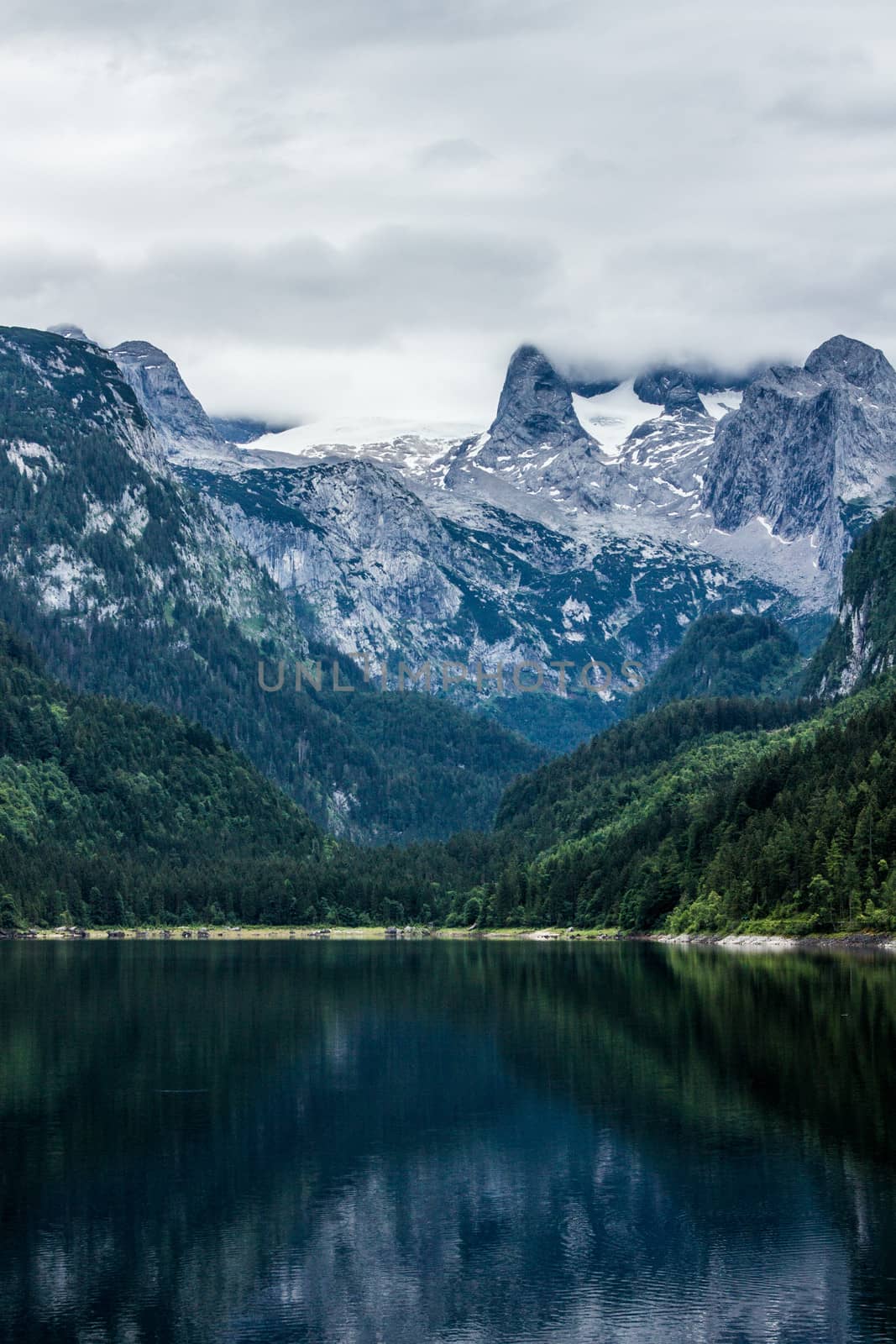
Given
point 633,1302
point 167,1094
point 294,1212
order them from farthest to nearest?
point 167,1094 → point 294,1212 → point 633,1302

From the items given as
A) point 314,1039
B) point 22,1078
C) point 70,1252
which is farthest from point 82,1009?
point 70,1252

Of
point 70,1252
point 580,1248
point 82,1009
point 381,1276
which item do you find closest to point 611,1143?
point 580,1248

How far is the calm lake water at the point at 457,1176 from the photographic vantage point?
2141 inches

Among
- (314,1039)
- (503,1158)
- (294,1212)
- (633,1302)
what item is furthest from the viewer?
(314,1039)

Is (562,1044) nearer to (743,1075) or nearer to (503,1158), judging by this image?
(743,1075)

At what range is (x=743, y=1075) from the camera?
95562 mm

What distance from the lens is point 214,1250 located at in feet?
200

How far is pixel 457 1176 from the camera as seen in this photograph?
73375 mm

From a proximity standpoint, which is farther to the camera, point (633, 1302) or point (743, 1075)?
point (743, 1075)

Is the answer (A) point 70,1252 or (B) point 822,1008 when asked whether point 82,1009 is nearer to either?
(B) point 822,1008

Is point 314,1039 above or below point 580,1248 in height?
below

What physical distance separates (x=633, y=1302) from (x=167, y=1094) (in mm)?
44358

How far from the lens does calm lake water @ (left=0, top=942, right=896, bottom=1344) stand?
5438 cm

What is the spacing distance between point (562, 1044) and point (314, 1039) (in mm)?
19379
